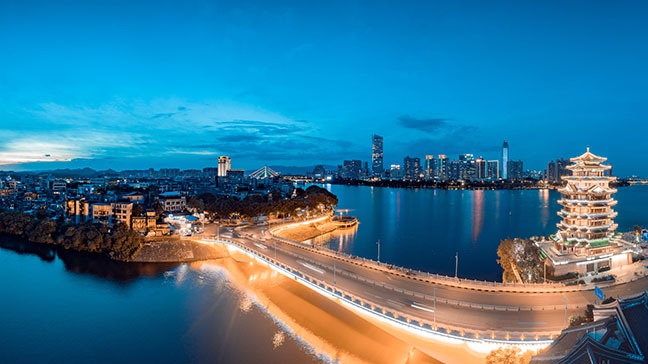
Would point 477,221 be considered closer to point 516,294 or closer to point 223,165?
point 516,294

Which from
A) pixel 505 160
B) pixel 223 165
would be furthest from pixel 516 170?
pixel 223 165

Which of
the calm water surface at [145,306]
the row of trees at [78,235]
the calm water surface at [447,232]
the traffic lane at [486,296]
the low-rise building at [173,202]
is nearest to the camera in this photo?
the traffic lane at [486,296]

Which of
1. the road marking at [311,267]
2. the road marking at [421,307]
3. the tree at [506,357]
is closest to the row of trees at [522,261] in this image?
the road marking at [421,307]

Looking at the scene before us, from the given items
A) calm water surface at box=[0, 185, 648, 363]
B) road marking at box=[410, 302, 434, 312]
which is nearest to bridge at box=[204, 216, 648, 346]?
road marking at box=[410, 302, 434, 312]

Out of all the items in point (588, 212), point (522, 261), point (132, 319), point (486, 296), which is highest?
point (588, 212)

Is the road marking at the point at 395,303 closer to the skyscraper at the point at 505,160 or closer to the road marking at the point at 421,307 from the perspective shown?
the road marking at the point at 421,307

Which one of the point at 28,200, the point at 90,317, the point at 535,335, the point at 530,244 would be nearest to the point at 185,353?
the point at 90,317

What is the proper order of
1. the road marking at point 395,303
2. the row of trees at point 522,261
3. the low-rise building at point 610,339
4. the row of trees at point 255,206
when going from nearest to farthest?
the low-rise building at point 610,339 → the road marking at point 395,303 → the row of trees at point 522,261 → the row of trees at point 255,206
